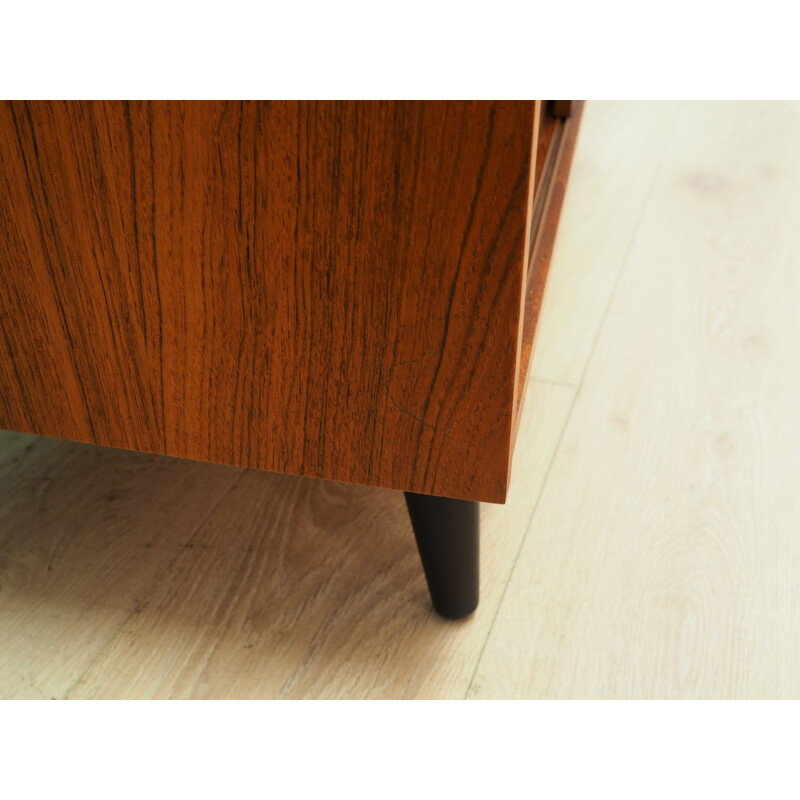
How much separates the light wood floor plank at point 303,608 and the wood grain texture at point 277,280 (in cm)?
13

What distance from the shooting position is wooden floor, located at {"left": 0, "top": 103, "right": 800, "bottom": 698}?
477 millimetres

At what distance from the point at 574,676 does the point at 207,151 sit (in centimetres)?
34

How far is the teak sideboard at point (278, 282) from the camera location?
1.04 feet

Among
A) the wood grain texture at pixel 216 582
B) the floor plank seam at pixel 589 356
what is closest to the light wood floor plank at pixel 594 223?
the floor plank seam at pixel 589 356

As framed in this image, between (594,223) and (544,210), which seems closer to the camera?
(544,210)

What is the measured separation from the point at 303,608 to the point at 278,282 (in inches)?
9.3

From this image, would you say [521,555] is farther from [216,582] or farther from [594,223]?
[594,223]

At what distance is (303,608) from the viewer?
0.51m

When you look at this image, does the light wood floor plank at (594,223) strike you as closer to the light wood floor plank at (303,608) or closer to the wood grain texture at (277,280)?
the light wood floor plank at (303,608)

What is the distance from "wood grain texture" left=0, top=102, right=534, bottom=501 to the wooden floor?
133 mm

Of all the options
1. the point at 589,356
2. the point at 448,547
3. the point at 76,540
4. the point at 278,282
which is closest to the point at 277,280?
the point at 278,282

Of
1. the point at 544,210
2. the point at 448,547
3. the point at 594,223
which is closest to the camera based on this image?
the point at 448,547

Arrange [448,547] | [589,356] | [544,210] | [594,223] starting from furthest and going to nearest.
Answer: [594,223]
[589,356]
[544,210]
[448,547]

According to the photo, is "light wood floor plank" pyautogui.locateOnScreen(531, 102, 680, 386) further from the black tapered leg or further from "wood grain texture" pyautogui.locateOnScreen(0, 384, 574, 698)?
the black tapered leg
